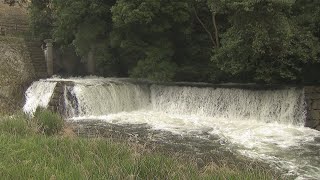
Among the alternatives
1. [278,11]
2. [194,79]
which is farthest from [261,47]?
[194,79]

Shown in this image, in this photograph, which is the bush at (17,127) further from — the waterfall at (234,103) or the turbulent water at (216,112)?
the waterfall at (234,103)

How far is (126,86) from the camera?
20922 mm

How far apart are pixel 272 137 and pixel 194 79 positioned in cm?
824

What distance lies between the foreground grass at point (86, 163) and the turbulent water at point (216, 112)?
470 cm

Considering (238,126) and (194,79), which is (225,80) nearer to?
(194,79)

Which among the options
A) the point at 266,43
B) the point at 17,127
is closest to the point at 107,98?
the point at 266,43

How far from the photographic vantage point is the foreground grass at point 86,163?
20.3ft

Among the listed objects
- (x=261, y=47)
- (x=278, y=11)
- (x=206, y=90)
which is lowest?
(x=206, y=90)

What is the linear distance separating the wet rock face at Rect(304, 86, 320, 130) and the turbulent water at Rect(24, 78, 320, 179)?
25 cm

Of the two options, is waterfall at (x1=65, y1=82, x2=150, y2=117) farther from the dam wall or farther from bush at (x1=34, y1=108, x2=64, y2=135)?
bush at (x1=34, y1=108, x2=64, y2=135)

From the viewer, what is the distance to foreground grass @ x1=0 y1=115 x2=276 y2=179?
6.18 m

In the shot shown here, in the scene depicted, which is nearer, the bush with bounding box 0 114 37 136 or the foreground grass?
the foreground grass

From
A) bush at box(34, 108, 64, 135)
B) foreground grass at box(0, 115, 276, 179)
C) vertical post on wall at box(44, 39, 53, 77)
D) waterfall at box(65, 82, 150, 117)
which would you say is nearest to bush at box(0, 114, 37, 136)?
bush at box(34, 108, 64, 135)

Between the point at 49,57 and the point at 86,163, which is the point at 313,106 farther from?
the point at 49,57
